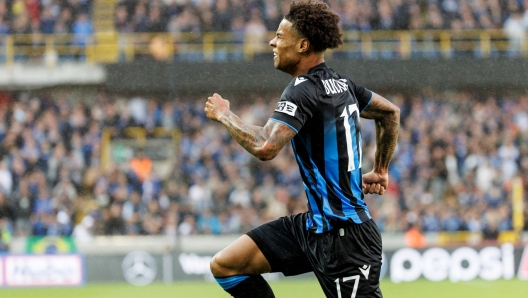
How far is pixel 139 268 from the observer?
1318cm

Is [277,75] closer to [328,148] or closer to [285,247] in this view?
[285,247]

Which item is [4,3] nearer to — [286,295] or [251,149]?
[286,295]

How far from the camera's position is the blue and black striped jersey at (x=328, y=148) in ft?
15.8

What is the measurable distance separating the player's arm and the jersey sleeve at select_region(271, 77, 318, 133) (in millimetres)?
723

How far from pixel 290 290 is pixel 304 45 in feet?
24.6

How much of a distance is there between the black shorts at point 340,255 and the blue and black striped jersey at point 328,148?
0.24 feet

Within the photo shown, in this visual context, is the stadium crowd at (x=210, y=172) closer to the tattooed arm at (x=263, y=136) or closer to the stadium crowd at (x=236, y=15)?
the stadium crowd at (x=236, y=15)

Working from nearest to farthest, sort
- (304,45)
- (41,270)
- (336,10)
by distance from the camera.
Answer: (304,45)
(41,270)
(336,10)

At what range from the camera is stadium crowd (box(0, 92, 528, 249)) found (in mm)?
15320

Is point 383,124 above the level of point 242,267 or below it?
above

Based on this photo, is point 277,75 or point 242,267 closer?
point 242,267

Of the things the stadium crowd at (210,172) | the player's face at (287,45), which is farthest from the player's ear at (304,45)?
the stadium crowd at (210,172)

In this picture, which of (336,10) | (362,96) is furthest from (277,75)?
(362,96)

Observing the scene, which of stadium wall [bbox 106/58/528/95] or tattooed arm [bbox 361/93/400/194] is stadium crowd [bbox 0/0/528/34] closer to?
stadium wall [bbox 106/58/528/95]
